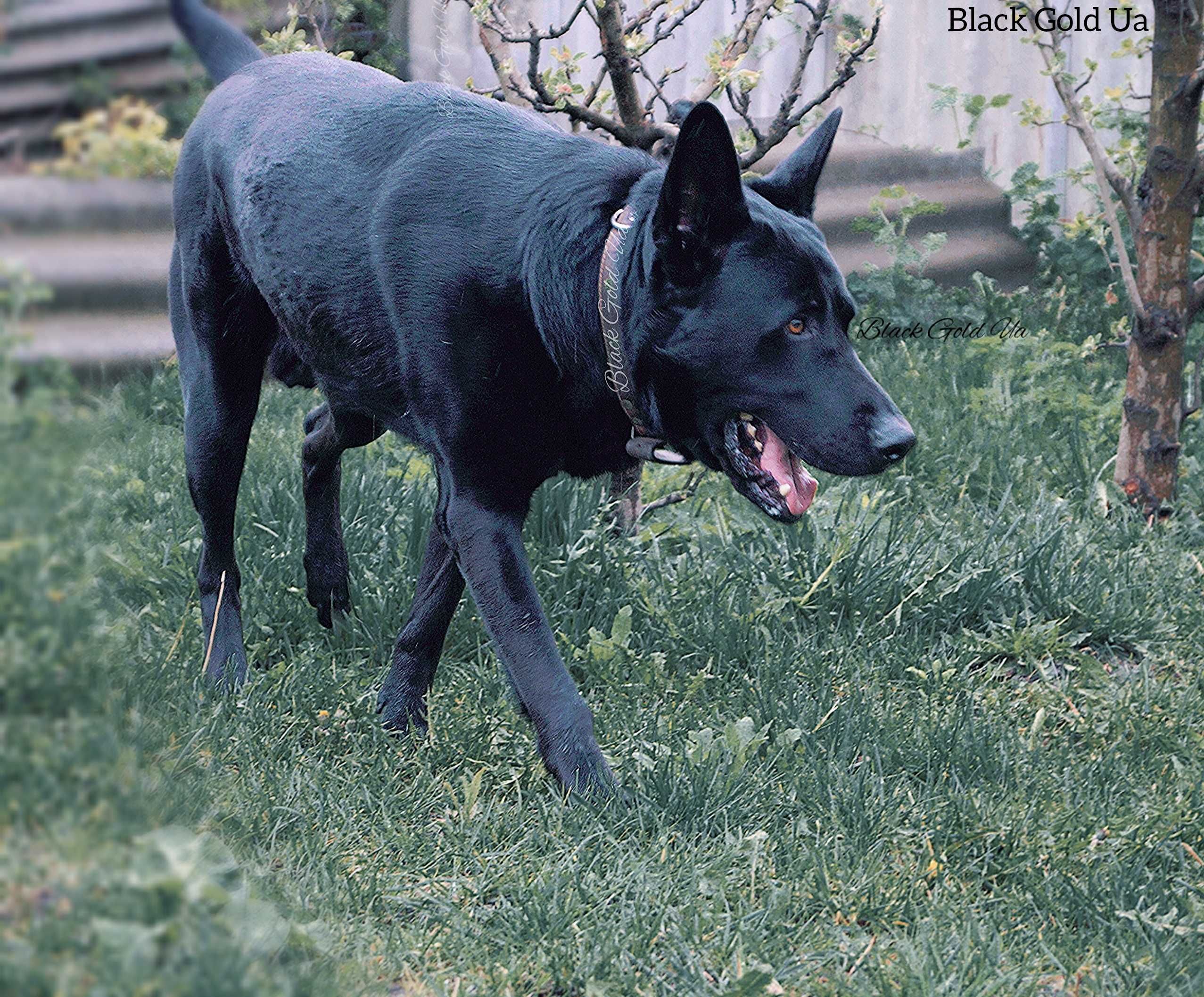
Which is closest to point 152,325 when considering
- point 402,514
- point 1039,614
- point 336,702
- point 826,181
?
point 336,702

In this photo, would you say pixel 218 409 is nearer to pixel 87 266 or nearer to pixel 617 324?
pixel 617 324

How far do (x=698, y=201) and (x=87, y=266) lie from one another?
1267 mm

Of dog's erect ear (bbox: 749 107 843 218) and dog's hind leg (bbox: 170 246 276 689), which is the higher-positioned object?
dog's erect ear (bbox: 749 107 843 218)

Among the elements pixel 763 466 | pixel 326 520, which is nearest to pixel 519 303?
pixel 763 466

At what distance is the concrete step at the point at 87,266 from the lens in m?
1.03

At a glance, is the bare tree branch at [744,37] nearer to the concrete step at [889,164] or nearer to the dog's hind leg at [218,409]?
the dog's hind leg at [218,409]

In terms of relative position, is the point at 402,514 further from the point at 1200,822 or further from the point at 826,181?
the point at 826,181

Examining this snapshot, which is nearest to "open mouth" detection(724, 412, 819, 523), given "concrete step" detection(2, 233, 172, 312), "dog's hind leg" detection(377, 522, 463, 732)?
"dog's hind leg" detection(377, 522, 463, 732)

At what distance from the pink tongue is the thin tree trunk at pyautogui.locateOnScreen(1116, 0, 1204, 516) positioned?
1986mm

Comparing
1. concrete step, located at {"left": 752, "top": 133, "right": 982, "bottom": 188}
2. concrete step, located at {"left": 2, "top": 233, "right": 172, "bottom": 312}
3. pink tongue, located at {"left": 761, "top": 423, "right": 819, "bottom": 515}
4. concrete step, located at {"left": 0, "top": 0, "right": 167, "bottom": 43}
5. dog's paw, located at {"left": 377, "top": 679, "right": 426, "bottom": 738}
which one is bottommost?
dog's paw, located at {"left": 377, "top": 679, "right": 426, "bottom": 738}

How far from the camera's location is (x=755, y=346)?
89.4 inches

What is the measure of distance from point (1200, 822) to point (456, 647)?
1.61m

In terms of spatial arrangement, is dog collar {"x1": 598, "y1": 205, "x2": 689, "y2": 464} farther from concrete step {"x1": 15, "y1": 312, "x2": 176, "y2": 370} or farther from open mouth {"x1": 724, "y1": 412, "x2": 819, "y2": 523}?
concrete step {"x1": 15, "y1": 312, "x2": 176, "y2": 370}

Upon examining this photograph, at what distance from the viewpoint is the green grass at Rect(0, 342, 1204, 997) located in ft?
3.31
